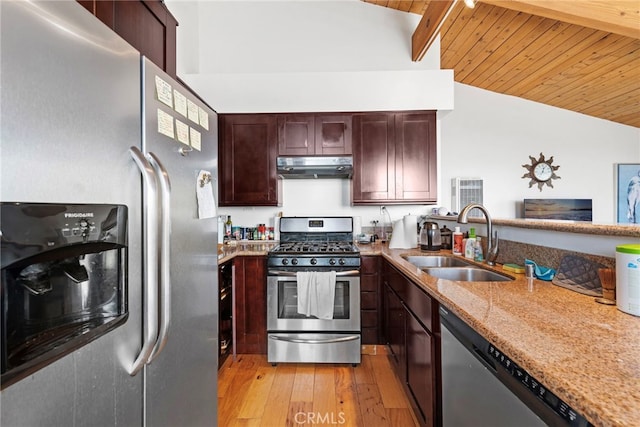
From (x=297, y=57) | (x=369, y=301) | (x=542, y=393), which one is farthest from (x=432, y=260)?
(x=297, y=57)

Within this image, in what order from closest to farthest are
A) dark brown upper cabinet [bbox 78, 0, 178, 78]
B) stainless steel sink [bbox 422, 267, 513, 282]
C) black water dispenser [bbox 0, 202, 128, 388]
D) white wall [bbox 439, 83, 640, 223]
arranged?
black water dispenser [bbox 0, 202, 128, 388]
dark brown upper cabinet [bbox 78, 0, 178, 78]
stainless steel sink [bbox 422, 267, 513, 282]
white wall [bbox 439, 83, 640, 223]

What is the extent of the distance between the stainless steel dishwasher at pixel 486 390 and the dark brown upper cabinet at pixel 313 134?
1955 mm

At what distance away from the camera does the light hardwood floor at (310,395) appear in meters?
1.68

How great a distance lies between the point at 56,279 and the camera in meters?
0.57

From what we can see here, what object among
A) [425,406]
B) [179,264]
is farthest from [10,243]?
[425,406]

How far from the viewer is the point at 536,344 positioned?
27.9 inches

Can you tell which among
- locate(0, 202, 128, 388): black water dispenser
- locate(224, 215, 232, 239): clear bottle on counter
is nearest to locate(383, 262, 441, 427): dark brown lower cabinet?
locate(0, 202, 128, 388): black water dispenser

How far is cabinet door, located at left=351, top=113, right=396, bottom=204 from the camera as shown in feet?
9.11

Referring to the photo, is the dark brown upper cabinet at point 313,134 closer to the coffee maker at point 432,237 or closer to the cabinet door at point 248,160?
the cabinet door at point 248,160

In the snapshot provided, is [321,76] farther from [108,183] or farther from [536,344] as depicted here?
[536,344]

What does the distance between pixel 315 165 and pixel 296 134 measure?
16.5 inches

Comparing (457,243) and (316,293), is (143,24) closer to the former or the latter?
(316,293)

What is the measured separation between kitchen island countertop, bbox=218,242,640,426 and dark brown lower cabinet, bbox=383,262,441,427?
0.71ft

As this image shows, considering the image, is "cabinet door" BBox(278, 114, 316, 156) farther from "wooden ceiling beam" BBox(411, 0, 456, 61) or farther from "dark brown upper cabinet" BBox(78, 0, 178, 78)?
"wooden ceiling beam" BBox(411, 0, 456, 61)
